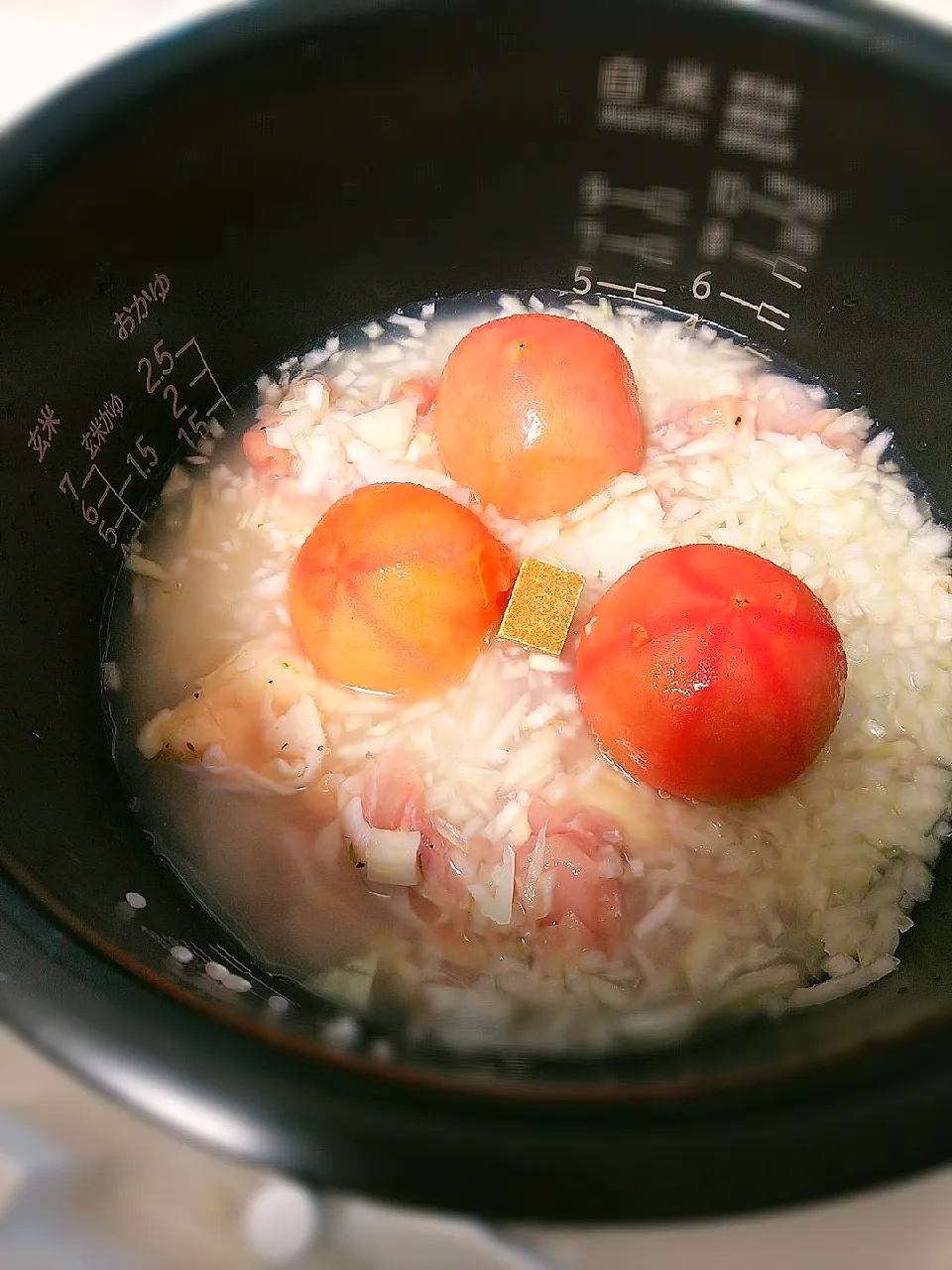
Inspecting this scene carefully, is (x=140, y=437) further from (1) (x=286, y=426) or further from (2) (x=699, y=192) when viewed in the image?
(2) (x=699, y=192)

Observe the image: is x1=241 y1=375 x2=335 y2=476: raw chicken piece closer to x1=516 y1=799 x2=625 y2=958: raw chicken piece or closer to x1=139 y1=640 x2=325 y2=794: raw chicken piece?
x1=139 y1=640 x2=325 y2=794: raw chicken piece

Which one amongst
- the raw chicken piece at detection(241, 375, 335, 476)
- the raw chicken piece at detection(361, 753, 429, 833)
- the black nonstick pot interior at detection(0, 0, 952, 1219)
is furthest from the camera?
the raw chicken piece at detection(241, 375, 335, 476)

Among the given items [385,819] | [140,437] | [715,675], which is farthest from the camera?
[140,437]

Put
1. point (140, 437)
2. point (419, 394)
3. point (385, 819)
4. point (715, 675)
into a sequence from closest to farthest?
1. point (715, 675)
2. point (385, 819)
3. point (140, 437)
4. point (419, 394)

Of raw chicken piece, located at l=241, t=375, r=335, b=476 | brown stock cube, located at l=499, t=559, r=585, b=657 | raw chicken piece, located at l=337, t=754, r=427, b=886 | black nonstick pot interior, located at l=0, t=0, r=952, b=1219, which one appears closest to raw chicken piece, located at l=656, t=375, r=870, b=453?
black nonstick pot interior, located at l=0, t=0, r=952, b=1219

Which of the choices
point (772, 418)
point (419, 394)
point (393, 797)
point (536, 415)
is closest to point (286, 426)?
point (419, 394)

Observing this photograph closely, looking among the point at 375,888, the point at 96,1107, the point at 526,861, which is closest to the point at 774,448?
the point at 526,861
